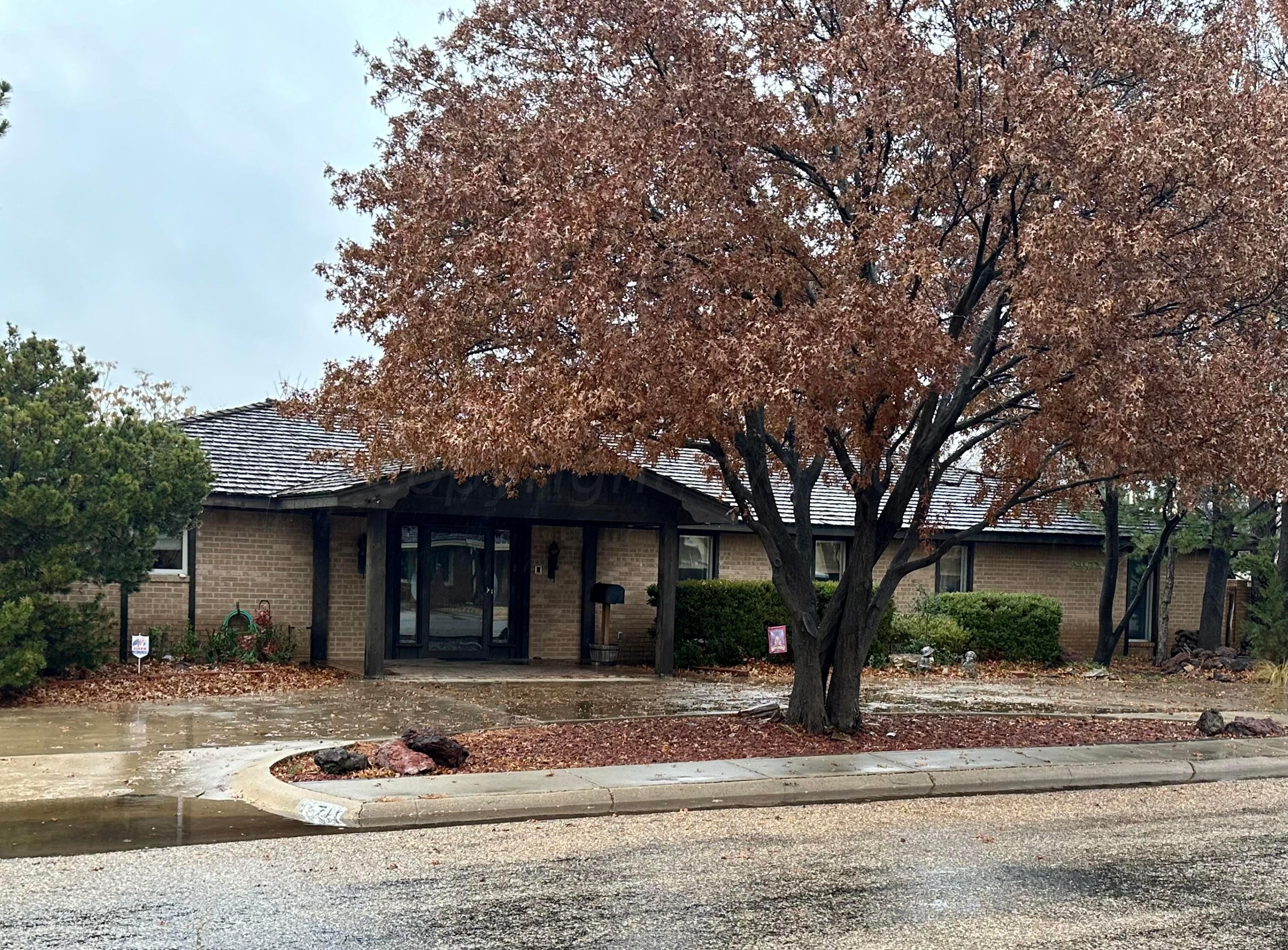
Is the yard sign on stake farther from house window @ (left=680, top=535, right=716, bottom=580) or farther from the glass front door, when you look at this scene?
house window @ (left=680, top=535, right=716, bottom=580)

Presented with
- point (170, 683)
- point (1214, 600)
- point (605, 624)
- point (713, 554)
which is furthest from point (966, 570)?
point (170, 683)

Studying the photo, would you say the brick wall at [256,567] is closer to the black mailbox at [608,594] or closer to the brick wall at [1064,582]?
the black mailbox at [608,594]

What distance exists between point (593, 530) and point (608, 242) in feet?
37.6

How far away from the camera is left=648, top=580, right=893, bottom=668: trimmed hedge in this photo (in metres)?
21.0

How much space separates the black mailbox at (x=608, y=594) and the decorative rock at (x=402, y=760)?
10354 mm

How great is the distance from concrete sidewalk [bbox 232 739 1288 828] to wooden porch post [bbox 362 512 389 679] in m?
6.38

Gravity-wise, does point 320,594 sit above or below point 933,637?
above

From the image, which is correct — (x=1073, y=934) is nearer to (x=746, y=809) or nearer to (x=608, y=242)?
(x=746, y=809)

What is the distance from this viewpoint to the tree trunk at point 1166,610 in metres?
24.9

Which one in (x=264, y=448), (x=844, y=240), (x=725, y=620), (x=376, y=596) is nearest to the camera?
(x=844, y=240)

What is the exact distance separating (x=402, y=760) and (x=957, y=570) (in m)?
17.3

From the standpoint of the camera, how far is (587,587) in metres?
22.0

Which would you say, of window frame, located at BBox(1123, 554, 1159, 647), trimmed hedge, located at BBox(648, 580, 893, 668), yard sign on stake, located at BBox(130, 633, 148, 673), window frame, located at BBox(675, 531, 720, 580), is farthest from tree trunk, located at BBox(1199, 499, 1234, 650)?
yard sign on stake, located at BBox(130, 633, 148, 673)

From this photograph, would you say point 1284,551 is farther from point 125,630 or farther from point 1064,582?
point 125,630
